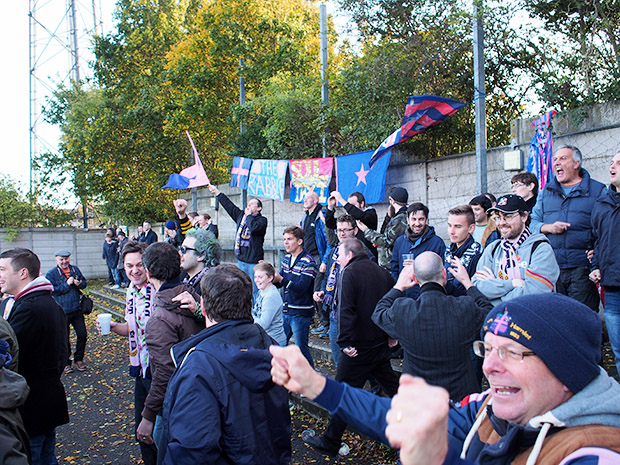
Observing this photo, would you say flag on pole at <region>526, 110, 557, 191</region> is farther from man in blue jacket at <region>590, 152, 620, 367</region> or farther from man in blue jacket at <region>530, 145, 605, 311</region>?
man in blue jacket at <region>590, 152, 620, 367</region>

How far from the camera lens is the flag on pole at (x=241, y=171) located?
1267 centimetres

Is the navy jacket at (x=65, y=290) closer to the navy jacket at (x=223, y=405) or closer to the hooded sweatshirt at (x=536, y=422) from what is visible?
the navy jacket at (x=223, y=405)

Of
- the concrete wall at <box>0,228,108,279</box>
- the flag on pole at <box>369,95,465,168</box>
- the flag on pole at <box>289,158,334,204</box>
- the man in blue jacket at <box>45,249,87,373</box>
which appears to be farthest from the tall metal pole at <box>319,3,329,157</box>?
the concrete wall at <box>0,228,108,279</box>

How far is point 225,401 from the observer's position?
2.38 m

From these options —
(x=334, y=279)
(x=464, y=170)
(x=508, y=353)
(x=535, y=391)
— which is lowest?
(x=334, y=279)

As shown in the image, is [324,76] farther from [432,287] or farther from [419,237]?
[432,287]

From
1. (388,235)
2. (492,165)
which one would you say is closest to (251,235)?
(388,235)

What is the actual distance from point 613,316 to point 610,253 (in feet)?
1.72

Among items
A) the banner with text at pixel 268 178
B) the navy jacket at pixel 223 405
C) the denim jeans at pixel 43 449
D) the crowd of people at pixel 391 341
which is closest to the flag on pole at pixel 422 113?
the crowd of people at pixel 391 341

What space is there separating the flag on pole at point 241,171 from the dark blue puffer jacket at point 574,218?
29.3ft

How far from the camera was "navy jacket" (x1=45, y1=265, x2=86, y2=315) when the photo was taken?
7984 mm

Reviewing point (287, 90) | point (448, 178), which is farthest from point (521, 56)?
point (287, 90)

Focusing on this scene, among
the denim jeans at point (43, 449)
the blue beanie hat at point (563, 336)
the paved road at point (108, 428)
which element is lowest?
the paved road at point (108, 428)

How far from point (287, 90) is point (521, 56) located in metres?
6.41
